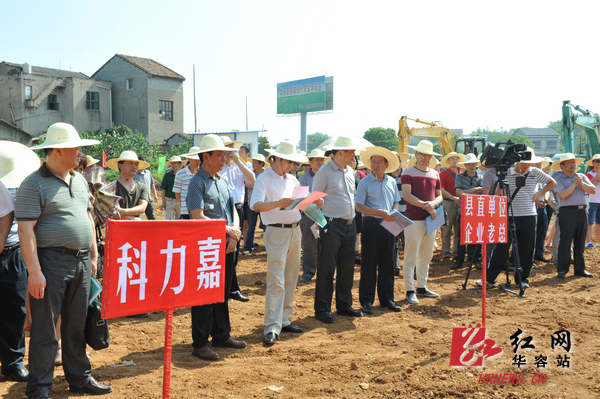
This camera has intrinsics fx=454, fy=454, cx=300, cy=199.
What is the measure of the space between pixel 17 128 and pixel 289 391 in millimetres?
31167

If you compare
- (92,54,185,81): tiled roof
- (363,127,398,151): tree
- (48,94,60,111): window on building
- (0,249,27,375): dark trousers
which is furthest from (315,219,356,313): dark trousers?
(363,127,398,151): tree

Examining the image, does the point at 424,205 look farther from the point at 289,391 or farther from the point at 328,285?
the point at 289,391

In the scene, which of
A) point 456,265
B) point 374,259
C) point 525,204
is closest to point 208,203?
point 374,259

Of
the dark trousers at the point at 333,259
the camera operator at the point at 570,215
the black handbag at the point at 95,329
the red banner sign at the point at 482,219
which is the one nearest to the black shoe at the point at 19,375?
the black handbag at the point at 95,329

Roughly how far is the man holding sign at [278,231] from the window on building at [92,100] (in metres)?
32.0

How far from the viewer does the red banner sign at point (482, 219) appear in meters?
5.07

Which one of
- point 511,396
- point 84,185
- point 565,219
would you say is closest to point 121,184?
point 84,185

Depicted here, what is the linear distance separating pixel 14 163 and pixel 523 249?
688 cm

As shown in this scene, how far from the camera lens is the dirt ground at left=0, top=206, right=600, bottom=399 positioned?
12.2 ft

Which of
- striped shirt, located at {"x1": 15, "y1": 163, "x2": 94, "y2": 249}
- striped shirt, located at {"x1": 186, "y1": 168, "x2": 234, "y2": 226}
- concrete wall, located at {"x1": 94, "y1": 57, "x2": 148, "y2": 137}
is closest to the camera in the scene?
striped shirt, located at {"x1": 15, "y1": 163, "x2": 94, "y2": 249}

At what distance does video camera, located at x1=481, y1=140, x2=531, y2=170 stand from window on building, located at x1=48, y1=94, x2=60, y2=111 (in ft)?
105

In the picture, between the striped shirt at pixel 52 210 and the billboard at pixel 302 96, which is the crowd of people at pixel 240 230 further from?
the billboard at pixel 302 96

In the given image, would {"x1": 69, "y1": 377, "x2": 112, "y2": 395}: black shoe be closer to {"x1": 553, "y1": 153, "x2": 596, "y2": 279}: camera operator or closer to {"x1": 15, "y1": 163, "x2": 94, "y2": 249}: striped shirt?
{"x1": 15, "y1": 163, "x2": 94, "y2": 249}: striped shirt

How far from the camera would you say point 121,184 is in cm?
574
